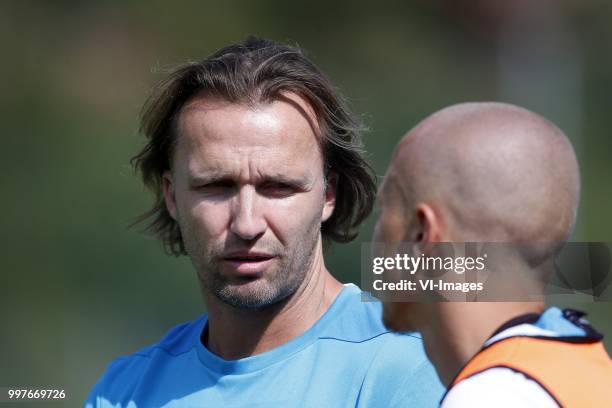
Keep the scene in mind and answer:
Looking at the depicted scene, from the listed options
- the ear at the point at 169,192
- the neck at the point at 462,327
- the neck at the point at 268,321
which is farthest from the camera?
the ear at the point at 169,192

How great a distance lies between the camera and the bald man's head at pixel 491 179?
2168mm

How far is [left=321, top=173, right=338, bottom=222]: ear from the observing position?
3443 millimetres

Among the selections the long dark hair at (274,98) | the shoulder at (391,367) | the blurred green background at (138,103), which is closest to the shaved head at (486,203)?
the shoulder at (391,367)

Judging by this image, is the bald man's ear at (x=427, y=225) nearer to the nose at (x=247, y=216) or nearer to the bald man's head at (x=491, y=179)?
the bald man's head at (x=491, y=179)

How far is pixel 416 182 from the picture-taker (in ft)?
7.45

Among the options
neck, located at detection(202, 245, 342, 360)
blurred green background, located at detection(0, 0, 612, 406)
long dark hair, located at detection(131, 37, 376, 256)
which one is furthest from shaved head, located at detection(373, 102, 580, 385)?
blurred green background, located at detection(0, 0, 612, 406)

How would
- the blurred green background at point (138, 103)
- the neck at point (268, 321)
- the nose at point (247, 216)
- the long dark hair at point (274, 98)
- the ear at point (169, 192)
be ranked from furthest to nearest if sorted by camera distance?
1. the blurred green background at point (138, 103)
2. the ear at point (169, 192)
3. the long dark hair at point (274, 98)
4. the neck at point (268, 321)
5. the nose at point (247, 216)

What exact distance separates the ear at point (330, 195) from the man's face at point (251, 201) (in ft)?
0.46

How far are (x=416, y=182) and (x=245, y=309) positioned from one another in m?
Answer: 1.14

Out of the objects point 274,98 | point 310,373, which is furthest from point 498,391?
point 274,98

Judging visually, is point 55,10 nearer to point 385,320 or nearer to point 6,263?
point 6,263

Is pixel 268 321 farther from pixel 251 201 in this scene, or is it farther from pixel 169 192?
pixel 169 192

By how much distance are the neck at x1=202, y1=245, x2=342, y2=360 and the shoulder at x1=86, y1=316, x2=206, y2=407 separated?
0.69 feet

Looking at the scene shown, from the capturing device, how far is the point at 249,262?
10.2ft
